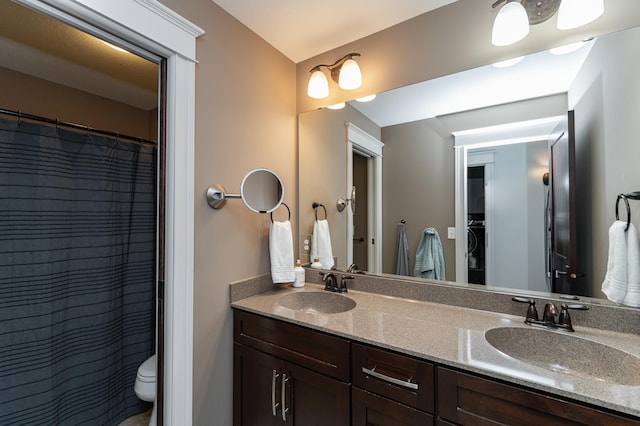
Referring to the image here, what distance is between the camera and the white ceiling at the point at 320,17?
1.37 meters

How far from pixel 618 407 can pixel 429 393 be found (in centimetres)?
44

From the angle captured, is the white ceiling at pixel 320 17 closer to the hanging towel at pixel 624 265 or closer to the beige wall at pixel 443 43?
the beige wall at pixel 443 43

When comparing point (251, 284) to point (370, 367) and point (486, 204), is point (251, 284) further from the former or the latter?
point (486, 204)

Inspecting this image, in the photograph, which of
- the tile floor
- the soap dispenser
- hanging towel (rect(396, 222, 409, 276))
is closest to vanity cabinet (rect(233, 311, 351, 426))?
the soap dispenser

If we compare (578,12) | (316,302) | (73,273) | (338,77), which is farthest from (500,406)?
(73,273)

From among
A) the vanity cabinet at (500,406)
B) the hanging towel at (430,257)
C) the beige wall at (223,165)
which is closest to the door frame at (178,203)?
the beige wall at (223,165)

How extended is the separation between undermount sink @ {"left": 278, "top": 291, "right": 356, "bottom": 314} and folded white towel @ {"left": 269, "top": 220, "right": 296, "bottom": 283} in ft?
0.36

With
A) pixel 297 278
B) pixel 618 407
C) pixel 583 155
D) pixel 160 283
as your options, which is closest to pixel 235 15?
pixel 160 283

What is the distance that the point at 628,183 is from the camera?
1005mm

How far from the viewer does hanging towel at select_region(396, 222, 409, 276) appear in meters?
1.55

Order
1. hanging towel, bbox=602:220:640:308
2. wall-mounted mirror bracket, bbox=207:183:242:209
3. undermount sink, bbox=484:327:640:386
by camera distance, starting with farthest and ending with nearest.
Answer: wall-mounted mirror bracket, bbox=207:183:242:209 < hanging towel, bbox=602:220:640:308 < undermount sink, bbox=484:327:640:386

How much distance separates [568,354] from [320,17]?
6.16 ft

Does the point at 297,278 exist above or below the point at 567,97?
below

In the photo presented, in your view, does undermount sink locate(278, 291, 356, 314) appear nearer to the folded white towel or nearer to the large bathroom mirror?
the folded white towel
